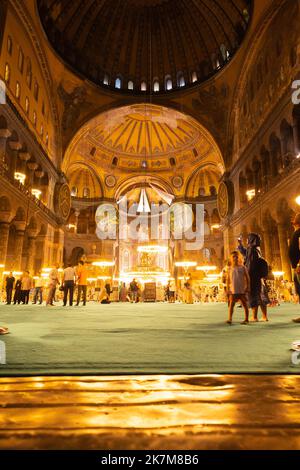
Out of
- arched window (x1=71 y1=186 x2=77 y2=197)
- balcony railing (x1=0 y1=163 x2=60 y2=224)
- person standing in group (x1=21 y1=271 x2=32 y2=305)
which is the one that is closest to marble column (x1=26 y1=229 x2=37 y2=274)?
balcony railing (x1=0 y1=163 x2=60 y2=224)

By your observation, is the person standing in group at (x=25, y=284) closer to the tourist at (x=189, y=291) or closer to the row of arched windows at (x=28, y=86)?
the tourist at (x=189, y=291)

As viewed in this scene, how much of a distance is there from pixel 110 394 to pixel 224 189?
74.6 feet

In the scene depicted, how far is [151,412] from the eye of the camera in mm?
1384

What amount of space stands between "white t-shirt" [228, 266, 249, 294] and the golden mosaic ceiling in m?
20.1

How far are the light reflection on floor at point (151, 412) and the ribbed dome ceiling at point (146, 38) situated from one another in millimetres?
23161

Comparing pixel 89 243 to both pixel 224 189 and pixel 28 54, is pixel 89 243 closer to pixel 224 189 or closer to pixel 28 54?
pixel 224 189

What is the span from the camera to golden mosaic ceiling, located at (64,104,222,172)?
2531cm

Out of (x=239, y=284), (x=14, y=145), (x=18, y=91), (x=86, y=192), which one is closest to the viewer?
(x=239, y=284)

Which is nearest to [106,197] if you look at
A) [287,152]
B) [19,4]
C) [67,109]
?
[67,109]

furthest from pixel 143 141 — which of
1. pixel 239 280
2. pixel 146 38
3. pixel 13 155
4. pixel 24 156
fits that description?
pixel 239 280

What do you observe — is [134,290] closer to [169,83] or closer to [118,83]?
[118,83]

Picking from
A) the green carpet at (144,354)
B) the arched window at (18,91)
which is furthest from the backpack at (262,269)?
the arched window at (18,91)

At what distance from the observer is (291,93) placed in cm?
1330

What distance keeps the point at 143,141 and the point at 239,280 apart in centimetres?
2696
